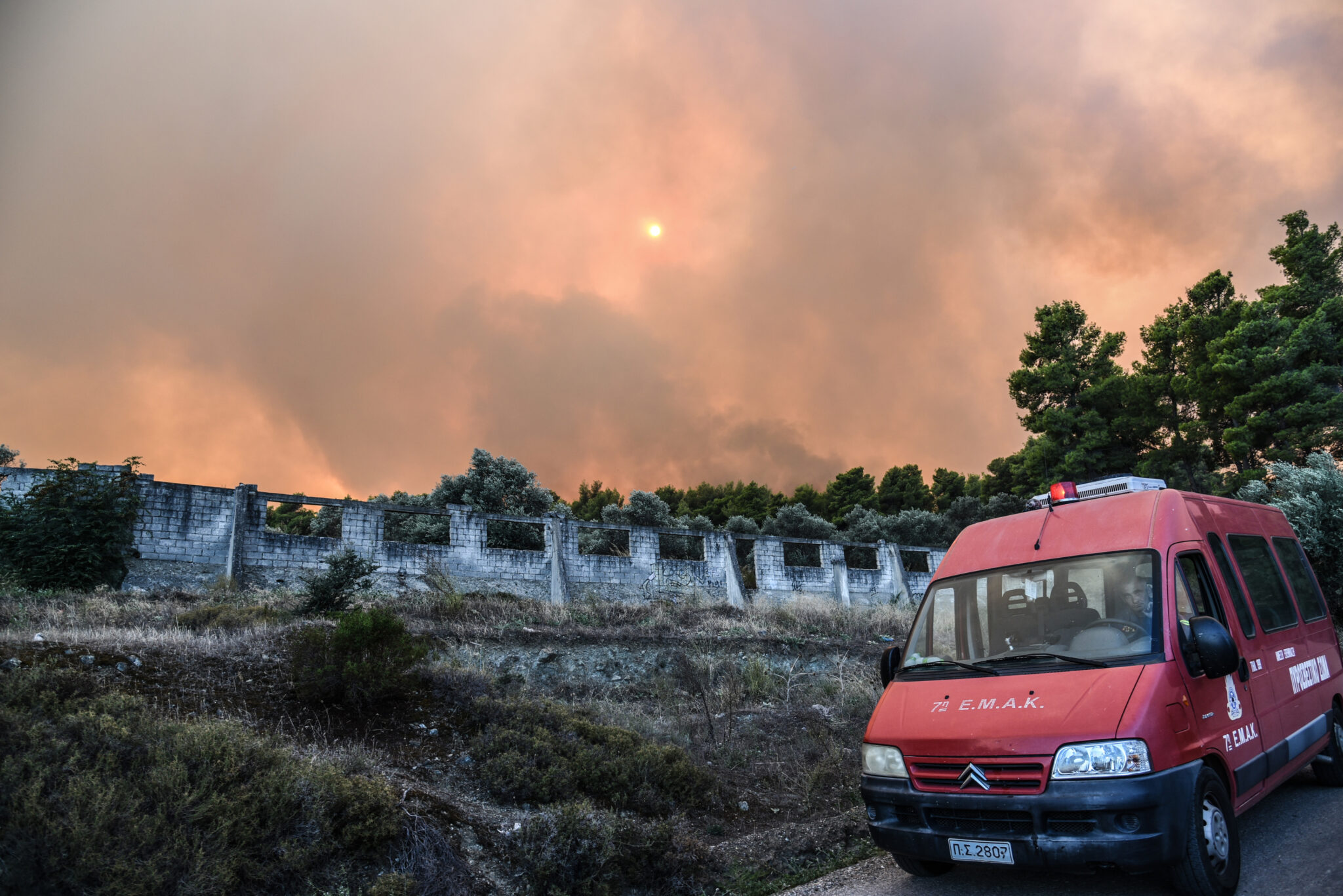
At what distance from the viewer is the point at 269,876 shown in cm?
478

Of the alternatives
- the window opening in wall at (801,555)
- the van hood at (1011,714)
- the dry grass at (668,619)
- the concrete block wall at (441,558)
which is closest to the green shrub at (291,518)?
the concrete block wall at (441,558)

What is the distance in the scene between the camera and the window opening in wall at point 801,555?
1150 inches

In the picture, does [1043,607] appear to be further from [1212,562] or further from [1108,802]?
[1108,802]

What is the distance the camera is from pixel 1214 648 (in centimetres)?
452

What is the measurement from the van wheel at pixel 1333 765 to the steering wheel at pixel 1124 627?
350cm

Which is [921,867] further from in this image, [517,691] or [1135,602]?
[517,691]

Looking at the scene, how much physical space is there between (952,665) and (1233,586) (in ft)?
7.80

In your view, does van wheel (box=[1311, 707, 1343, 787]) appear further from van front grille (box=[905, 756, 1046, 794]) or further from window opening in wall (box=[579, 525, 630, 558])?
window opening in wall (box=[579, 525, 630, 558])

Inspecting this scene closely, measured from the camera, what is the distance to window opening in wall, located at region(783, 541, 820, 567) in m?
29.2

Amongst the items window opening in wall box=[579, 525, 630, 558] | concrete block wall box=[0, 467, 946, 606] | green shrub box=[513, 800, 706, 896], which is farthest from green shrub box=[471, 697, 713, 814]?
window opening in wall box=[579, 525, 630, 558]

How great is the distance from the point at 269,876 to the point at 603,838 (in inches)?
89.4

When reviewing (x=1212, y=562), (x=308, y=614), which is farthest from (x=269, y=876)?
(x=308, y=614)

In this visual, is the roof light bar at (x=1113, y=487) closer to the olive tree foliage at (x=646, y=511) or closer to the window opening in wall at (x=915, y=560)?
the window opening in wall at (x=915, y=560)

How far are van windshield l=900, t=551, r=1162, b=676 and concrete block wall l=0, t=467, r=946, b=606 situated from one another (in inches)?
600
